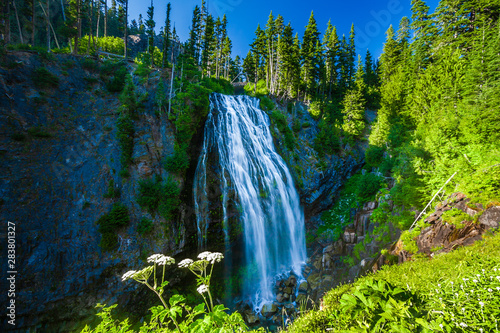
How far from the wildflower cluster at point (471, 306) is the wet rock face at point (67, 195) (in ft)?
37.5

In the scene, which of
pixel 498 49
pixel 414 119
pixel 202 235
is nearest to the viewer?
pixel 498 49

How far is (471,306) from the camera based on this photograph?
231 cm

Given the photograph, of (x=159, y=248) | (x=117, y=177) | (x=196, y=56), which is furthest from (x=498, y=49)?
(x=196, y=56)

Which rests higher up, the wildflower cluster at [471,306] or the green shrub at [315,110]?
the green shrub at [315,110]

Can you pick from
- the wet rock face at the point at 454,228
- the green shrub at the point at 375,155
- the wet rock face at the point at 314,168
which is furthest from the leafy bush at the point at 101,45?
the wet rock face at the point at 454,228

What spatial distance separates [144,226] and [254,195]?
7.46m

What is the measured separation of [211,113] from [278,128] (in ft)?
25.6

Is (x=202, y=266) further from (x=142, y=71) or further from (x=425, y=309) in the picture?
(x=142, y=71)

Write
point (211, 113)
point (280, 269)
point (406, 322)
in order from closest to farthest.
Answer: point (406, 322) < point (280, 269) < point (211, 113)

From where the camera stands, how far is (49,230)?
900cm

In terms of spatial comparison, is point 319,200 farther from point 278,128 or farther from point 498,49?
point 498,49

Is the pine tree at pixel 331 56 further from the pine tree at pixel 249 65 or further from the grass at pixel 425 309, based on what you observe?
the grass at pixel 425 309

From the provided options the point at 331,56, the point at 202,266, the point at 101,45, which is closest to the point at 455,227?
the point at 202,266

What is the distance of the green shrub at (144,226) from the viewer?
10289 mm
